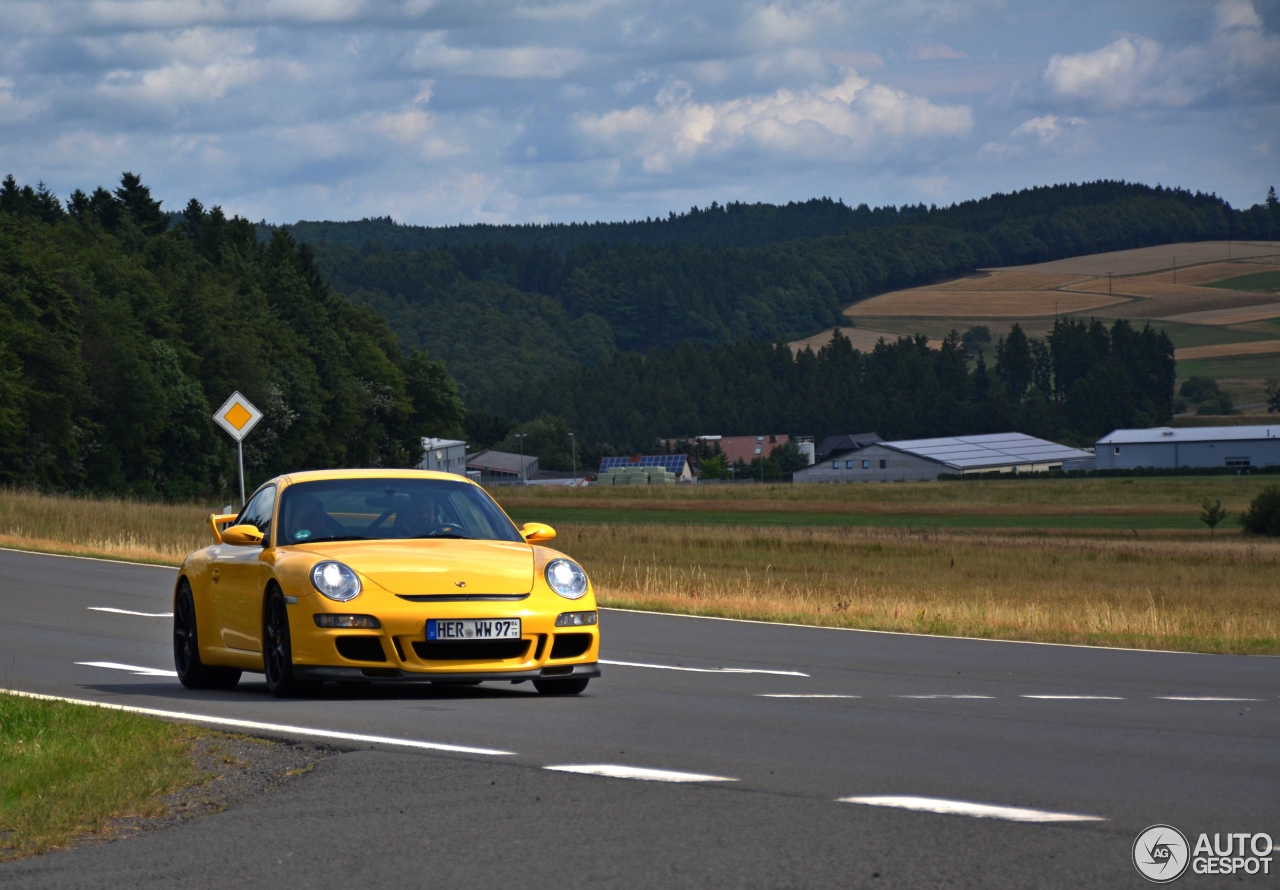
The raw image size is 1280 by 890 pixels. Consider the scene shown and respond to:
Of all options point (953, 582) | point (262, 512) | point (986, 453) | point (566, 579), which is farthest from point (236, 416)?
point (986, 453)

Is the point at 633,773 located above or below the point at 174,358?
below

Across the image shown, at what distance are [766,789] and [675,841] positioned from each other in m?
1.19

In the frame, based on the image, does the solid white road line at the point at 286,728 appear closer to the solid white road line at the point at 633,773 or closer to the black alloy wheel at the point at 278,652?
the solid white road line at the point at 633,773

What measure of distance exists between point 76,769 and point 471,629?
2.93m

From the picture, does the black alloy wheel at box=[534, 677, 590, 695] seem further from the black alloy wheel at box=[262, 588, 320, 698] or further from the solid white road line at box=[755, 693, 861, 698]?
the black alloy wheel at box=[262, 588, 320, 698]

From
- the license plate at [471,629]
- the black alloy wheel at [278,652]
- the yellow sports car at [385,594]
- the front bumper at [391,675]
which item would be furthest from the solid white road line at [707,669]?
the black alloy wheel at [278,652]

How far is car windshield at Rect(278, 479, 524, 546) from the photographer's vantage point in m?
11.3

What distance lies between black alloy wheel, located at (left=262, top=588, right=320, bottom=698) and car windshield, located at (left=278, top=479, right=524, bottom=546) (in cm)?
56

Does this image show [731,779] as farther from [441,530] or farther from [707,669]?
[707,669]

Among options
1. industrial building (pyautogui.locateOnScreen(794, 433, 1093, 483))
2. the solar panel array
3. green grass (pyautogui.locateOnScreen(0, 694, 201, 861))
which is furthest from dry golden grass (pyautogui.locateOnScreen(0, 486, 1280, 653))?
the solar panel array

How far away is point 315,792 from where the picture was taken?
285 inches

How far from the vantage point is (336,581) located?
10.4 m

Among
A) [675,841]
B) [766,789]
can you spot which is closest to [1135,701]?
[766,789]

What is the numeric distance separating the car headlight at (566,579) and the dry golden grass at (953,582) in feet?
27.9
